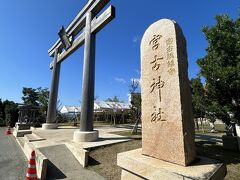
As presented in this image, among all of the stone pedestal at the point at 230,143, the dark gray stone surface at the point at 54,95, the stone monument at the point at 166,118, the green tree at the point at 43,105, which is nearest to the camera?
the stone monument at the point at 166,118

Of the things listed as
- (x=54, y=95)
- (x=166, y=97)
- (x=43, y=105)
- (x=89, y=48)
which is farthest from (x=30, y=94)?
(x=166, y=97)

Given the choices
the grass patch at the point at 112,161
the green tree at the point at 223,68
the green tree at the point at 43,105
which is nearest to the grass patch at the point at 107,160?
the grass patch at the point at 112,161

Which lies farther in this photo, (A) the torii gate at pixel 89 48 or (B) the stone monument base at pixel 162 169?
(A) the torii gate at pixel 89 48

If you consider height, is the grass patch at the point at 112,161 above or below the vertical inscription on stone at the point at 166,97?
below

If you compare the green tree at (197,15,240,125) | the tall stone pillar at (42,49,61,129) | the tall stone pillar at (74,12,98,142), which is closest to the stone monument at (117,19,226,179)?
the green tree at (197,15,240,125)

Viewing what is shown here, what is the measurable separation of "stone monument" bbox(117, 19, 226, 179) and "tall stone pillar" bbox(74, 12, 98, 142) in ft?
15.6

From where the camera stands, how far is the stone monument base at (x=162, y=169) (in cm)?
192

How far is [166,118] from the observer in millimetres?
2512

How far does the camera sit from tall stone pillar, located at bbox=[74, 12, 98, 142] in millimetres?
7102

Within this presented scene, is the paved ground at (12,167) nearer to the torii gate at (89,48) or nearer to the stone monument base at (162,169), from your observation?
the torii gate at (89,48)

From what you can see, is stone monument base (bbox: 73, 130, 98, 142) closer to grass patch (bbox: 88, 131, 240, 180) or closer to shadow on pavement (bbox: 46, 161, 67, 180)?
grass patch (bbox: 88, 131, 240, 180)

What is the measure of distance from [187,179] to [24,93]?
40.1 metres

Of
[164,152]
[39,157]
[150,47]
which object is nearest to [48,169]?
[39,157]

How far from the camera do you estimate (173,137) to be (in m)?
2.38
